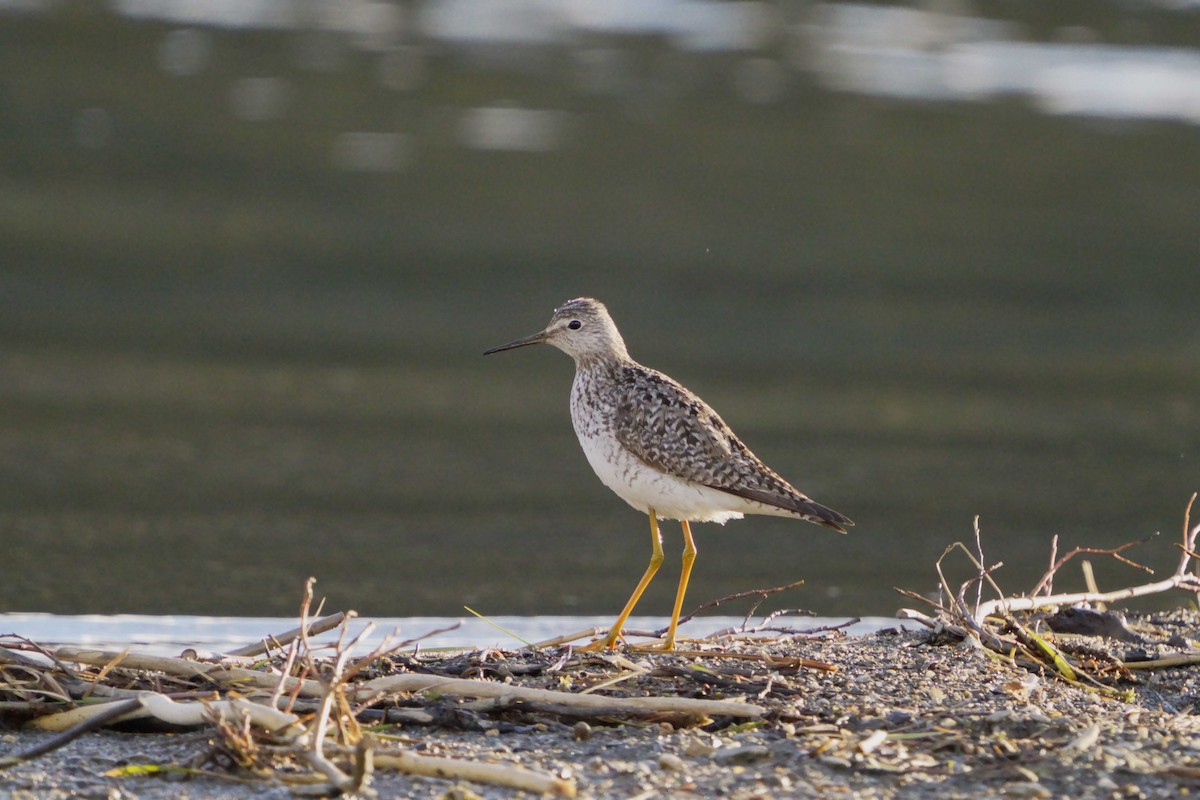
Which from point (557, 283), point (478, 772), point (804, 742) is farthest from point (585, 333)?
point (557, 283)

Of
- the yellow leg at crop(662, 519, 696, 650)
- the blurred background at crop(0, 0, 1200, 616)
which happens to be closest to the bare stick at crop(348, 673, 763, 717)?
the yellow leg at crop(662, 519, 696, 650)

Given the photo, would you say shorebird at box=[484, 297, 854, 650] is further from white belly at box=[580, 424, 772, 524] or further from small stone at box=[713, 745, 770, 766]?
small stone at box=[713, 745, 770, 766]

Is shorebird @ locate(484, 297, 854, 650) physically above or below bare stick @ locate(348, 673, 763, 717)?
above

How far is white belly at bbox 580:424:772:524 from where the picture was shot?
6809mm

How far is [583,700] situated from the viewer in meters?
5.41

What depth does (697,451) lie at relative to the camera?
6793 mm

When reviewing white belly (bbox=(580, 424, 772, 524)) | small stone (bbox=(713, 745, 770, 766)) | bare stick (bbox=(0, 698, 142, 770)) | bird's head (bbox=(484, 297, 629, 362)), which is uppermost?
bird's head (bbox=(484, 297, 629, 362))

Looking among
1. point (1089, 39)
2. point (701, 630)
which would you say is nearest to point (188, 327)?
point (701, 630)

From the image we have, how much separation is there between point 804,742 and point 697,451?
1838 mm

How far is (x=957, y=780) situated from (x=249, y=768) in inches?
79.2

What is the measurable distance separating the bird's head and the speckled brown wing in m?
0.46

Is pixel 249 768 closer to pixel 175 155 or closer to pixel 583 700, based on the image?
pixel 583 700

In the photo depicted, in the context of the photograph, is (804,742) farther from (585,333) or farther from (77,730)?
(585,333)

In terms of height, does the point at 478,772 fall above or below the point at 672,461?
below
